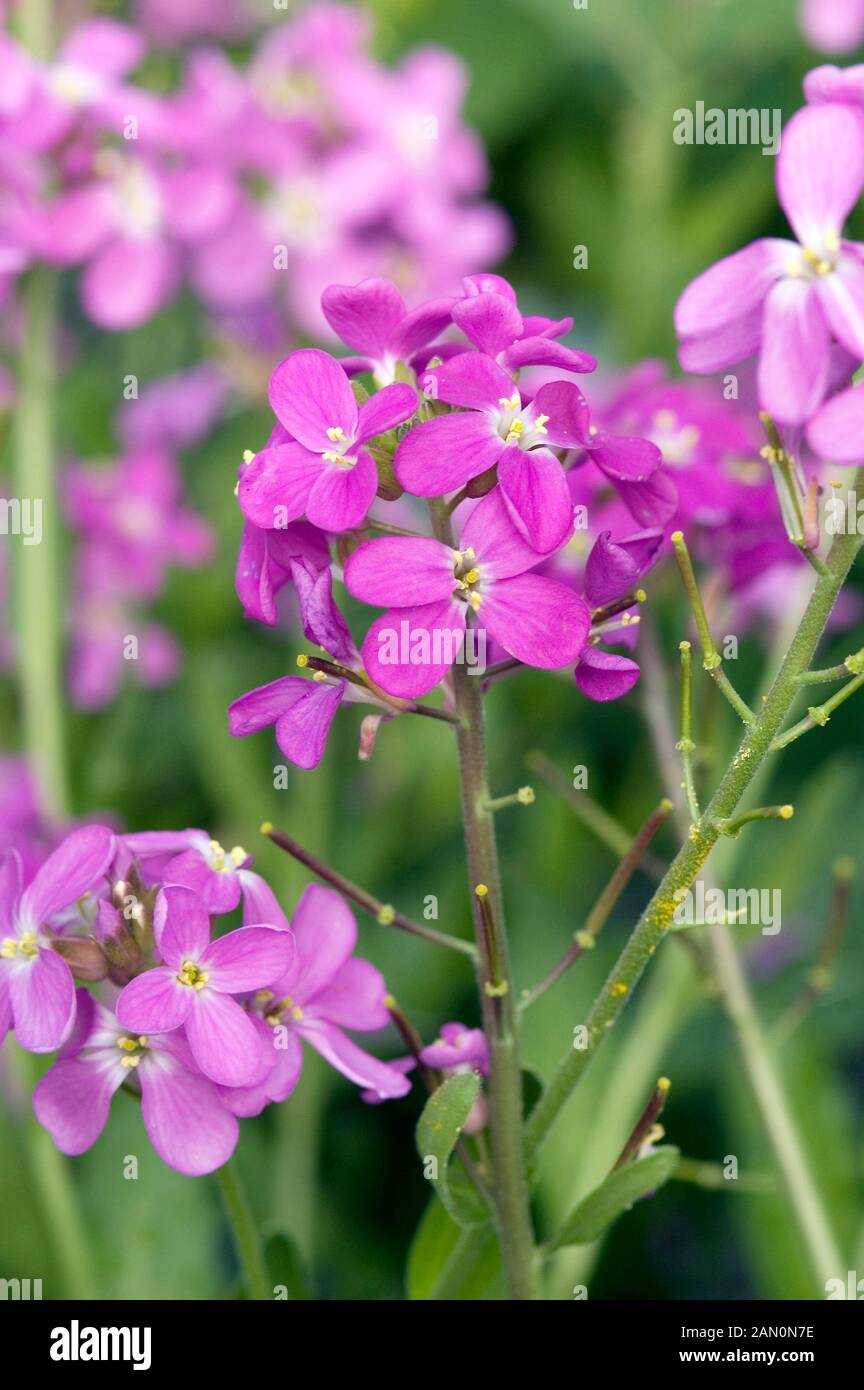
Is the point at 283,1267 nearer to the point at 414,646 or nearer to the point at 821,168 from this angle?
the point at 414,646

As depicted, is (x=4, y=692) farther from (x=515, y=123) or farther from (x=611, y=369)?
(x=515, y=123)

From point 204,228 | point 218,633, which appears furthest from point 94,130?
point 218,633

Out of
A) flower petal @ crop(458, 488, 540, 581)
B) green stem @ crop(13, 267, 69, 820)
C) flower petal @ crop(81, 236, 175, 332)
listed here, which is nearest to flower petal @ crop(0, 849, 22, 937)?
flower petal @ crop(458, 488, 540, 581)

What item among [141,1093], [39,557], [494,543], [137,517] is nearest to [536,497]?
[494,543]

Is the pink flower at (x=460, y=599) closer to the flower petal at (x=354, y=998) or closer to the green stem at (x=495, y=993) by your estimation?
the green stem at (x=495, y=993)

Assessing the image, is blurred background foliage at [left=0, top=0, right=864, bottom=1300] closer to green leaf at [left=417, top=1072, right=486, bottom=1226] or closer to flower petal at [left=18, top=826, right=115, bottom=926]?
green leaf at [left=417, top=1072, right=486, bottom=1226]

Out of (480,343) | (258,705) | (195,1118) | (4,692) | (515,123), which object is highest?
(515,123)
